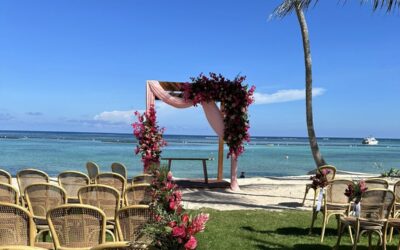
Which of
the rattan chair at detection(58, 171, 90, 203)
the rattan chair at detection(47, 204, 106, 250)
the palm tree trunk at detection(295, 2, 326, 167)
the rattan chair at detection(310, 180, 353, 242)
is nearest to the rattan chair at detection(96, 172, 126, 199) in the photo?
the rattan chair at detection(58, 171, 90, 203)

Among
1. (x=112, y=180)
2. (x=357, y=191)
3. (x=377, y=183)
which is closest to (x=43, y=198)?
(x=112, y=180)

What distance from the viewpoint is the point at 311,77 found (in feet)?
42.6

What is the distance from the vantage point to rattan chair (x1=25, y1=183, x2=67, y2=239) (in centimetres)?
492

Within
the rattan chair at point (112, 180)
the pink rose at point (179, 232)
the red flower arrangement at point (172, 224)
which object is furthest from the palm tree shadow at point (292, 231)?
the pink rose at point (179, 232)

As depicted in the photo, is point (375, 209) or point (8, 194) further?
point (375, 209)

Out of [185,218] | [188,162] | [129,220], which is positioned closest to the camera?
[185,218]

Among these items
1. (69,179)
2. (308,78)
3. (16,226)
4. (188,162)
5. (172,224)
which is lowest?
(188,162)

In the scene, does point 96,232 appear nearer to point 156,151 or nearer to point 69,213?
point 69,213

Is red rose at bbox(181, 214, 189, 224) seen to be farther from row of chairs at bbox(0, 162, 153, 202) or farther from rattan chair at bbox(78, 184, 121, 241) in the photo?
row of chairs at bbox(0, 162, 153, 202)

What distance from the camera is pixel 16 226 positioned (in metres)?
3.59

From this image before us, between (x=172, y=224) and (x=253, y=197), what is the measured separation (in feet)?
28.3

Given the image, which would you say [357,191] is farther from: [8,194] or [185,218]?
[8,194]

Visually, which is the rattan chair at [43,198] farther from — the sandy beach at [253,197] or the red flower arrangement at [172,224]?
the sandy beach at [253,197]

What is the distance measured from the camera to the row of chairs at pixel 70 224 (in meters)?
3.56
